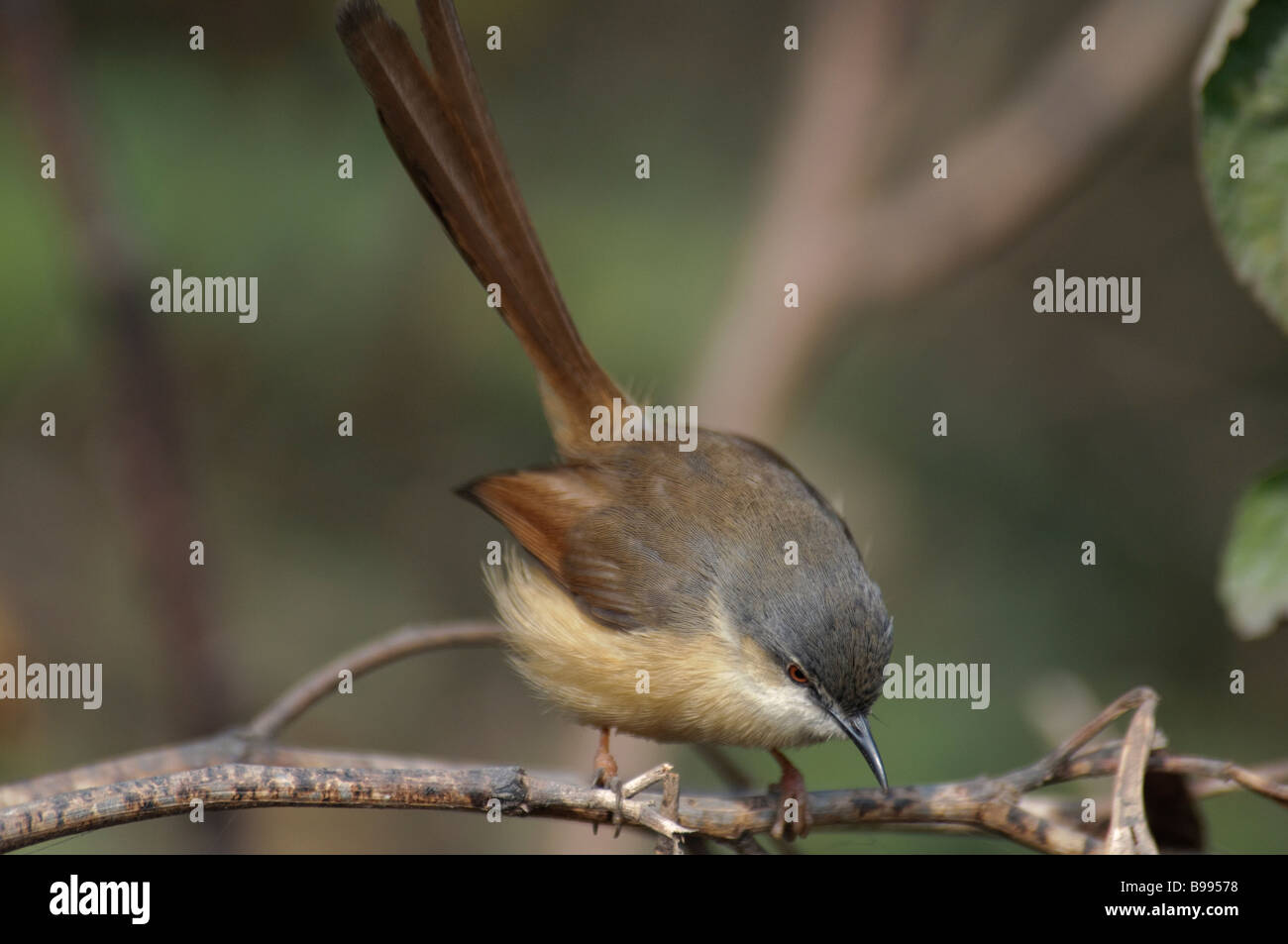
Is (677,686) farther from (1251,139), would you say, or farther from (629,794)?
(1251,139)

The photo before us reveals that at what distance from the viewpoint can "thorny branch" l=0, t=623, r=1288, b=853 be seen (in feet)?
7.02

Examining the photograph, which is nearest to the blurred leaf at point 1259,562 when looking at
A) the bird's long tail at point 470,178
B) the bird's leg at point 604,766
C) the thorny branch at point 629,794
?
the thorny branch at point 629,794

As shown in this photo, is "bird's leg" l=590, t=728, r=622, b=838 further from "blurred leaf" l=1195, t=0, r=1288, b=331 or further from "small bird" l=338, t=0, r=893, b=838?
"blurred leaf" l=1195, t=0, r=1288, b=331

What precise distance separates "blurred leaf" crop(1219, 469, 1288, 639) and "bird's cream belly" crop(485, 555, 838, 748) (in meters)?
1.06

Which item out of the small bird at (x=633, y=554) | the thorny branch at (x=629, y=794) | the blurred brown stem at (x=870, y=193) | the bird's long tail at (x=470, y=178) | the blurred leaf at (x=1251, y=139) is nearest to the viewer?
the thorny branch at (x=629, y=794)

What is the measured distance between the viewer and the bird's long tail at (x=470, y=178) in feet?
10.5

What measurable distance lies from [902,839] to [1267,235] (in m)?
2.90

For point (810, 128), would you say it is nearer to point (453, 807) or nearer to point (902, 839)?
point (902, 839)

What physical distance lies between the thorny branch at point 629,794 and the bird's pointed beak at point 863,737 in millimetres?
317

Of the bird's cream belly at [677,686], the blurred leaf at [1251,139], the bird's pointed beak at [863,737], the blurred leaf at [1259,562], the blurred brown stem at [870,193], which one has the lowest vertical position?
the bird's pointed beak at [863,737]

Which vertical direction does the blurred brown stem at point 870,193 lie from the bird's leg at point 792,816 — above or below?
above

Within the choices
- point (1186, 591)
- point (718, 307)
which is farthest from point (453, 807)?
point (1186, 591)

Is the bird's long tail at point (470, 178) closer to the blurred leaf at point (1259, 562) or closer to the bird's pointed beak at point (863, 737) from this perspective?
the bird's pointed beak at point (863, 737)

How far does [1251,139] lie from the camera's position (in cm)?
278
